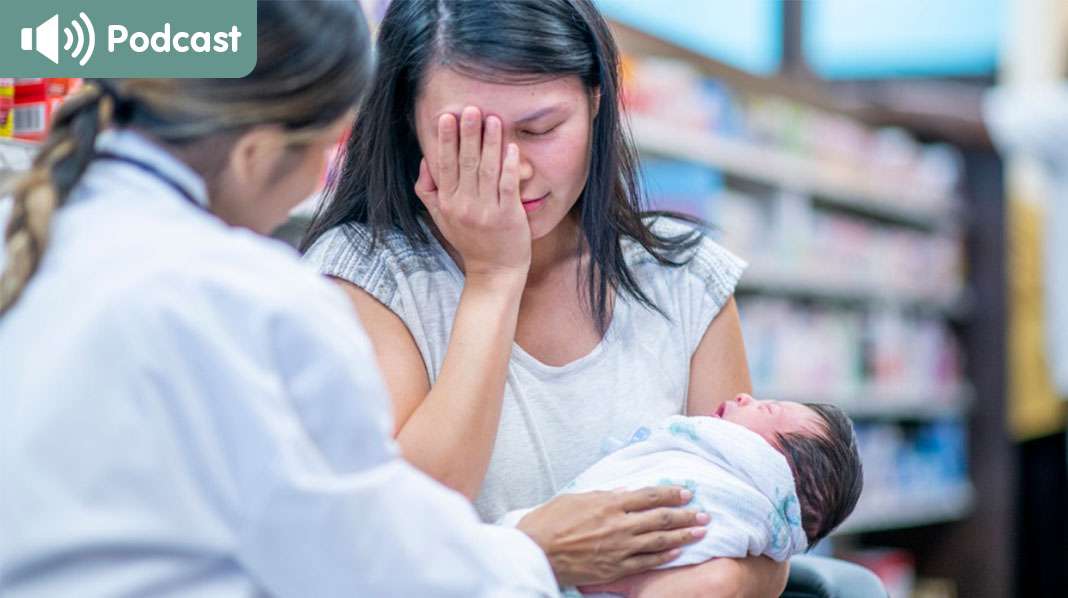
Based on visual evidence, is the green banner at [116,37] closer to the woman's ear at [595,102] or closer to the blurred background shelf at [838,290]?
the woman's ear at [595,102]

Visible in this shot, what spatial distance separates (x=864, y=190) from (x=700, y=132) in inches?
42.7

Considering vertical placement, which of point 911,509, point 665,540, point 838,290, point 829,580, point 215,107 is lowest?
point 911,509

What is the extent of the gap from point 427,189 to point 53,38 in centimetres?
43

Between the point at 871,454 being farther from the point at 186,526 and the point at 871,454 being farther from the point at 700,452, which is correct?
the point at 186,526

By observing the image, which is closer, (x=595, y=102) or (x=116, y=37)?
(x=116, y=37)

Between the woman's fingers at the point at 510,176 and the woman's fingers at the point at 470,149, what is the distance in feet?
0.10

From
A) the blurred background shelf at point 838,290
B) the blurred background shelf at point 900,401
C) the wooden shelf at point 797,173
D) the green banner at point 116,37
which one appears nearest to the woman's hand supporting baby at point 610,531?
the green banner at point 116,37

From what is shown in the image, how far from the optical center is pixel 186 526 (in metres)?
0.79

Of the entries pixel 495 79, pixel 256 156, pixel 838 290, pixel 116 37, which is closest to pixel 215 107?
pixel 256 156

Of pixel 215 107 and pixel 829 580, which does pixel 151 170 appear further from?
pixel 829 580

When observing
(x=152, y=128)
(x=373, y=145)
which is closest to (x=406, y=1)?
(x=373, y=145)

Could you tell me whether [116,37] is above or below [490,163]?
above

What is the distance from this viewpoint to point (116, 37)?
4.01 feet

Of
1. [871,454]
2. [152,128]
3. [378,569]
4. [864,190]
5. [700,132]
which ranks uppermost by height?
[152,128]
